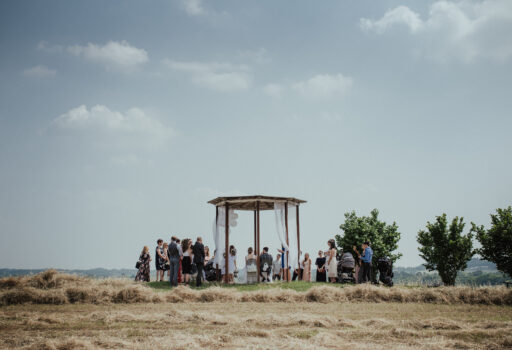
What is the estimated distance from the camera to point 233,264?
16.5 m

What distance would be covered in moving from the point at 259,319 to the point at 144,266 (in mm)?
9355

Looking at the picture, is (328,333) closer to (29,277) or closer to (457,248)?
(29,277)

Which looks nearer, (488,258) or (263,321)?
(263,321)

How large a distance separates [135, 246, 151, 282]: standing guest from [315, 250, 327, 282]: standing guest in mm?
6854

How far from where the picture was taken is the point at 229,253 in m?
16.5

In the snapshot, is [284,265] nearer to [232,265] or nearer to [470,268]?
[232,265]

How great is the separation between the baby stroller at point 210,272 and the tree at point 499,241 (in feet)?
46.0

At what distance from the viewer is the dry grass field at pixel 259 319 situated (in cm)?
557

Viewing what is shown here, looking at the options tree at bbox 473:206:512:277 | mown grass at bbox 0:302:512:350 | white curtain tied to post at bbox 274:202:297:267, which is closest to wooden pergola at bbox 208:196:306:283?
white curtain tied to post at bbox 274:202:297:267

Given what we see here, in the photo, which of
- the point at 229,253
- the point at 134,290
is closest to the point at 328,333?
the point at 134,290

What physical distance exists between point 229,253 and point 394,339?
11.1m

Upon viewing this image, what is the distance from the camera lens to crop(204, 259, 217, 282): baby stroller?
1634 cm

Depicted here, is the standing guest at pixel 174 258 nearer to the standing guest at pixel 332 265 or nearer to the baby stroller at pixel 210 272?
the baby stroller at pixel 210 272

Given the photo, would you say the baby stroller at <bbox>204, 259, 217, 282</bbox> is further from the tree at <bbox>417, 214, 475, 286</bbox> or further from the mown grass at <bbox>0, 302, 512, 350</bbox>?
the tree at <bbox>417, 214, 475, 286</bbox>
